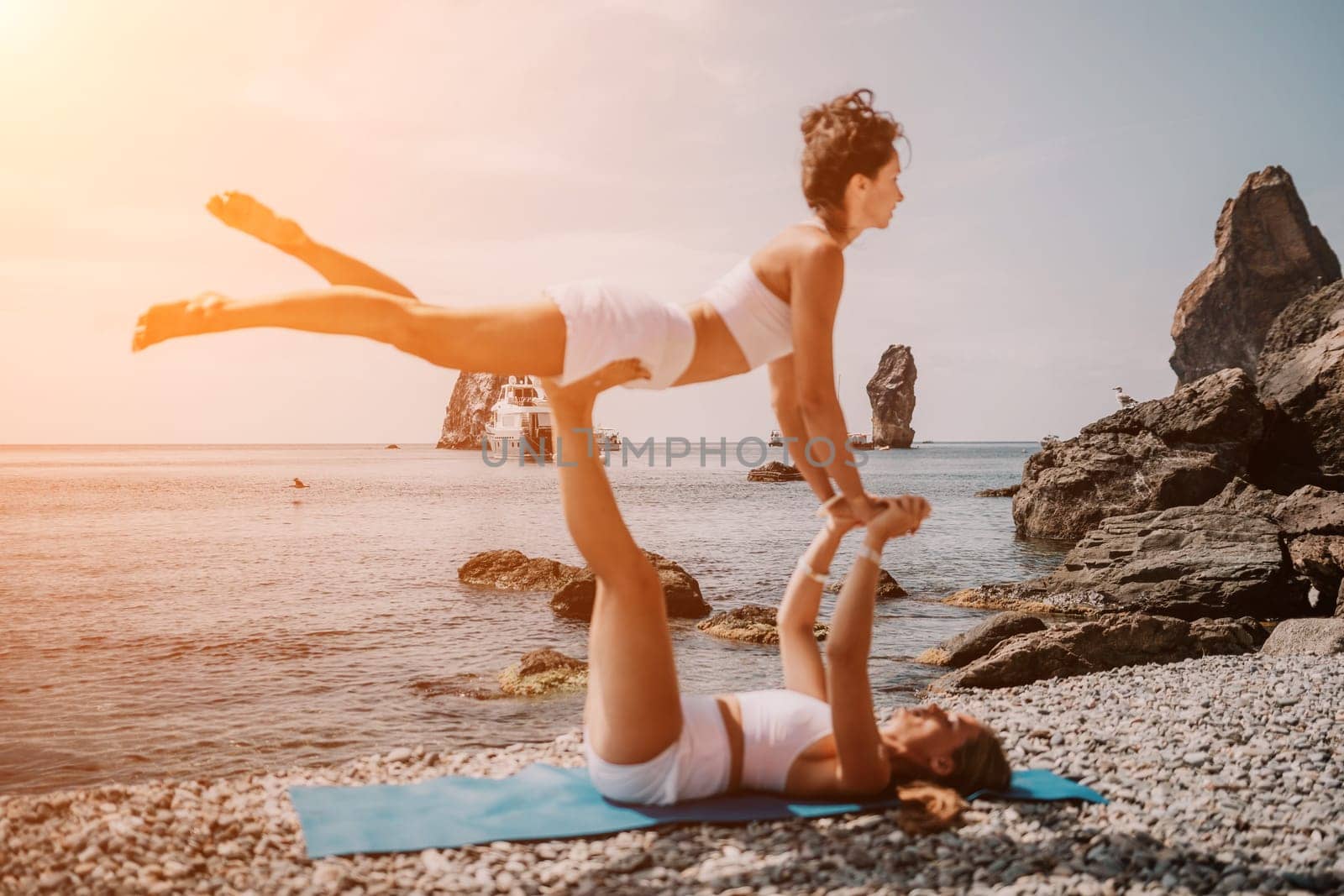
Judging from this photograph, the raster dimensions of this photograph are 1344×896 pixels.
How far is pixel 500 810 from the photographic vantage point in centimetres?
462

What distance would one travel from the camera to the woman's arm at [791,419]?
4898 millimetres

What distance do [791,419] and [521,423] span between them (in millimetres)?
76746

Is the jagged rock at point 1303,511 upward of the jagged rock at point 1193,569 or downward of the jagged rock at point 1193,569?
upward

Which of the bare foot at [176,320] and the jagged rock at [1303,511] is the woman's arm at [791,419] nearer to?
the bare foot at [176,320]

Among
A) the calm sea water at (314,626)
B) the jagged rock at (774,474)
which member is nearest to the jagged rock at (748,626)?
the calm sea water at (314,626)

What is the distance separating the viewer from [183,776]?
7605 mm

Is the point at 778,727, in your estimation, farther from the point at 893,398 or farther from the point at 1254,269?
the point at 893,398

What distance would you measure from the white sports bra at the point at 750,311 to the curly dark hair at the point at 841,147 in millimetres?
560

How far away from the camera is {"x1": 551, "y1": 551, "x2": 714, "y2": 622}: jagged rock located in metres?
15.2

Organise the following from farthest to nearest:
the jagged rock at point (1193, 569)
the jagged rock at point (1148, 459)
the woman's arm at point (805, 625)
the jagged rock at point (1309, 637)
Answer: the jagged rock at point (1148, 459) → the jagged rock at point (1193, 569) → the jagged rock at point (1309, 637) → the woman's arm at point (805, 625)

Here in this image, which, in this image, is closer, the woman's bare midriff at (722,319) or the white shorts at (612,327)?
the white shorts at (612,327)

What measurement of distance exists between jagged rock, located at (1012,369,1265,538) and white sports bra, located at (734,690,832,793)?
22649 mm

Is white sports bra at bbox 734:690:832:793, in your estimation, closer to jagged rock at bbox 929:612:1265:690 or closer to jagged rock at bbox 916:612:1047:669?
jagged rock at bbox 929:612:1265:690

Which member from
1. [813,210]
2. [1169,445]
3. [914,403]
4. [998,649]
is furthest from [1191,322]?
[813,210]
